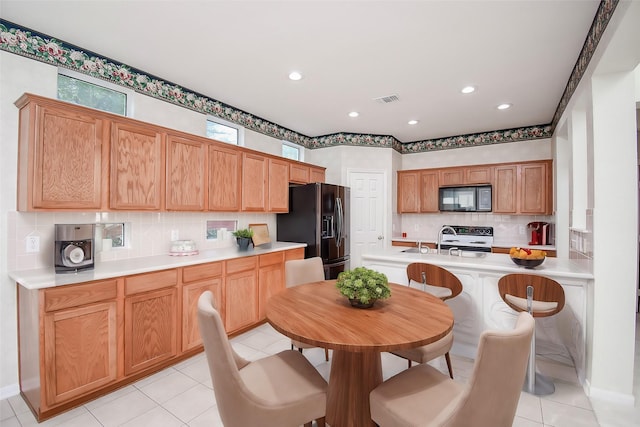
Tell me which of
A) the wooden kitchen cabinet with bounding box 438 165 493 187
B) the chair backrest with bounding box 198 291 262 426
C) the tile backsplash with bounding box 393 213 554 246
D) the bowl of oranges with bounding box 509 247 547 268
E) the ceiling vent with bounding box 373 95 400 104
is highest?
the ceiling vent with bounding box 373 95 400 104

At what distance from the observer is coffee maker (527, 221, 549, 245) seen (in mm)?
4305

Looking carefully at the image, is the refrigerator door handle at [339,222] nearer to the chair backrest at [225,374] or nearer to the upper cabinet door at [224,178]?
the upper cabinet door at [224,178]

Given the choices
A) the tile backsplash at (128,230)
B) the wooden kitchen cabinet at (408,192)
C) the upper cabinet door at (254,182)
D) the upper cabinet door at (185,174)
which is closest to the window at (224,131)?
the upper cabinet door at (254,182)

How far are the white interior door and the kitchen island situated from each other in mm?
1998

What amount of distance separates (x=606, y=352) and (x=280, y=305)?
2.32 metres

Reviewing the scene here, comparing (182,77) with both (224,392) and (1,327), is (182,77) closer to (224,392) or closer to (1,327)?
(1,327)

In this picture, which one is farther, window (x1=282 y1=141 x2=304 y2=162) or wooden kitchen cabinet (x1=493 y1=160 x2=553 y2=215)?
window (x1=282 y1=141 x2=304 y2=162)

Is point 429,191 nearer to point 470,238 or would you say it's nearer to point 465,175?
point 465,175

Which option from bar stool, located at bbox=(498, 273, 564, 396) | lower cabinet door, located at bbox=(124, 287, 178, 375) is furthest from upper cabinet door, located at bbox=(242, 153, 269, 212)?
bar stool, located at bbox=(498, 273, 564, 396)

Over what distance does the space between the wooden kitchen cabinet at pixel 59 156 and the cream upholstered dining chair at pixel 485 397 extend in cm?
251

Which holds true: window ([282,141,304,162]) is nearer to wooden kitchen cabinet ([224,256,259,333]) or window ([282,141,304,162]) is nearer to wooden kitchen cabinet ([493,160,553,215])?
wooden kitchen cabinet ([224,256,259,333])

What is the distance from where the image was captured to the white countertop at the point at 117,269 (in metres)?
1.88

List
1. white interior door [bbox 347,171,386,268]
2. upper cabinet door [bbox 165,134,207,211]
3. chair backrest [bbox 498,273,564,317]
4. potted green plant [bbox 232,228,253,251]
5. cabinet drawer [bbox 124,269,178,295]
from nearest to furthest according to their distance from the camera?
chair backrest [bbox 498,273,564,317] < cabinet drawer [bbox 124,269,178,295] < upper cabinet door [bbox 165,134,207,211] < potted green plant [bbox 232,228,253,251] < white interior door [bbox 347,171,386,268]

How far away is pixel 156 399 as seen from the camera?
2100mm
